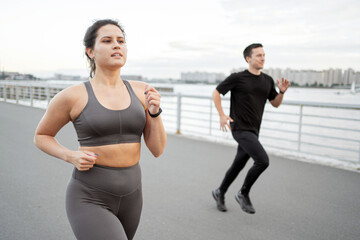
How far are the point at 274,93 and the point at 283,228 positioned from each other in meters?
1.70

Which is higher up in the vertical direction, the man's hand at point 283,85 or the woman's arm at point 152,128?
the man's hand at point 283,85

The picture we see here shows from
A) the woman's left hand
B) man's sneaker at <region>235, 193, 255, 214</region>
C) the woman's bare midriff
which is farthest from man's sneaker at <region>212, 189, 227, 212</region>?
the woman's left hand

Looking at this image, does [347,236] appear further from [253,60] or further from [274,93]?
[253,60]

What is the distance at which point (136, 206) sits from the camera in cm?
186

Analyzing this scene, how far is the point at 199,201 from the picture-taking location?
4047mm

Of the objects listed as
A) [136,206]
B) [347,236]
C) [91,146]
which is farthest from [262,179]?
[91,146]

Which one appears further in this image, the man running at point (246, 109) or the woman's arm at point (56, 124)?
the man running at point (246, 109)

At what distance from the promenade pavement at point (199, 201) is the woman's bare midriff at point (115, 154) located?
1.57 m

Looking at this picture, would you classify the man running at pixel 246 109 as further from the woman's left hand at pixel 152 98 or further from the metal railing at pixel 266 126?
the metal railing at pixel 266 126

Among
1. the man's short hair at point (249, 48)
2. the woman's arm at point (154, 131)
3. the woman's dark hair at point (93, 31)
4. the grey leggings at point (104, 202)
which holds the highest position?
the man's short hair at point (249, 48)

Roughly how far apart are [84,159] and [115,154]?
20 centimetres

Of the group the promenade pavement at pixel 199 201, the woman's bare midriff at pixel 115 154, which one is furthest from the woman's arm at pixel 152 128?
the promenade pavement at pixel 199 201

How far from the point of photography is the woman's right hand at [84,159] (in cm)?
160

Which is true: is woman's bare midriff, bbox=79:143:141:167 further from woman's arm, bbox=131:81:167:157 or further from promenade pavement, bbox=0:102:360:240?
promenade pavement, bbox=0:102:360:240
